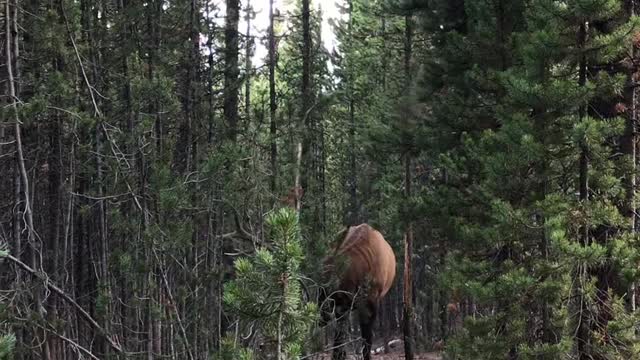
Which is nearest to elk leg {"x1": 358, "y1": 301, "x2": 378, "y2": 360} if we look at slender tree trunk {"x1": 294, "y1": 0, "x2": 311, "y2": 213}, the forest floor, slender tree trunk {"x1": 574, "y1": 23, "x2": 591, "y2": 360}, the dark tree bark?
the forest floor

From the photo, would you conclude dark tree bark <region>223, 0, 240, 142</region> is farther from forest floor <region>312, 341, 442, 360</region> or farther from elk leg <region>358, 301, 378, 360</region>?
forest floor <region>312, 341, 442, 360</region>

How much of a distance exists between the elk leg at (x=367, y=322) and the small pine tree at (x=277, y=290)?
24.5 ft

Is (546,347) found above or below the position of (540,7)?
below

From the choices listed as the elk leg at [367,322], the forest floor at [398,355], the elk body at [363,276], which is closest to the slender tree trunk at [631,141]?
the elk body at [363,276]

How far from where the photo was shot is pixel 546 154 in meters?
6.07

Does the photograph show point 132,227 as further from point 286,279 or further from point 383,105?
point 383,105

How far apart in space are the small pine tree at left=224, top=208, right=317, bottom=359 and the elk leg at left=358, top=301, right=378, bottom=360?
7.46 metres

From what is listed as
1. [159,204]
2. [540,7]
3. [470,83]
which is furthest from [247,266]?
[470,83]

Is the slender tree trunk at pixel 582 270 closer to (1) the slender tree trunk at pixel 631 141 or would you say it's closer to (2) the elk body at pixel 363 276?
(1) the slender tree trunk at pixel 631 141

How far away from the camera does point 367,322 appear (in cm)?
1065

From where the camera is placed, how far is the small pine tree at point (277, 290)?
3010mm

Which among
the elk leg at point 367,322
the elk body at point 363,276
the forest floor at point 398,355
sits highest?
the elk body at point 363,276

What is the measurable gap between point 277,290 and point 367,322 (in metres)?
7.85

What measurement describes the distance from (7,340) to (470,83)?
26.5ft
